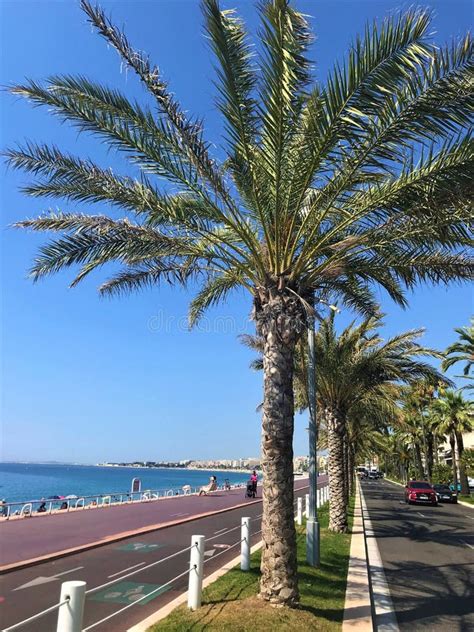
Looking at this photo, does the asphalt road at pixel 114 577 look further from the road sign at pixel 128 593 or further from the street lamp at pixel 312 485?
the street lamp at pixel 312 485

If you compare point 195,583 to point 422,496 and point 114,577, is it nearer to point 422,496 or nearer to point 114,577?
point 114,577

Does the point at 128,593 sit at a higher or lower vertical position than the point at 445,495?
lower

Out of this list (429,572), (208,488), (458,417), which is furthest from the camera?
(458,417)

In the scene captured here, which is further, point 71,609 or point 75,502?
point 75,502

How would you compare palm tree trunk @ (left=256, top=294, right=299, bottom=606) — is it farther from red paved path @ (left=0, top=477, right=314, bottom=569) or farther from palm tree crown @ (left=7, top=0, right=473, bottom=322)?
red paved path @ (left=0, top=477, right=314, bottom=569)

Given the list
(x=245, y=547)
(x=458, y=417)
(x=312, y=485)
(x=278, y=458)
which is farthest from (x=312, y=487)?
(x=458, y=417)

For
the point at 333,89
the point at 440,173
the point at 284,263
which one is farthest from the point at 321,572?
the point at 333,89

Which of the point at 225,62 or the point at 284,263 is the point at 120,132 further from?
the point at 284,263

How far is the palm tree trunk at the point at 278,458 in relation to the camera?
6629mm

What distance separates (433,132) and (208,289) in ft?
20.2

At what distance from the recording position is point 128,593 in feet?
26.6

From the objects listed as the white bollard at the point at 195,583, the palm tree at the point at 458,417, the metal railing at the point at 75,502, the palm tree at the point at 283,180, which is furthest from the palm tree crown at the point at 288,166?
the palm tree at the point at 458,417

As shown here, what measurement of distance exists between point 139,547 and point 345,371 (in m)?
8.45

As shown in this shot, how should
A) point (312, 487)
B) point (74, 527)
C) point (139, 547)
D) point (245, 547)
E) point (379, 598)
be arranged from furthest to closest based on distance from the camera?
point (74, 527)
point (139, 547)
point (312, 487)
point (245, 547)
point (379, 598)
